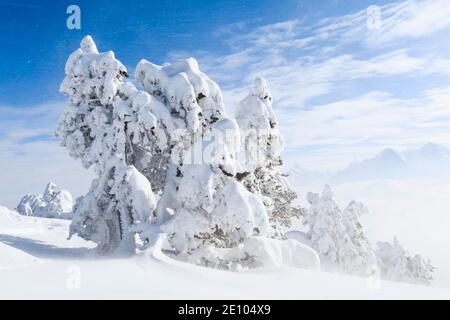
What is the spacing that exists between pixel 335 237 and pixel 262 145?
1348 cm

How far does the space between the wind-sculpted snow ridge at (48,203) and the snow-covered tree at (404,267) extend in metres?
32.8

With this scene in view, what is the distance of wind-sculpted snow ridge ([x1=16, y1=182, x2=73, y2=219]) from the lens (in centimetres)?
4684

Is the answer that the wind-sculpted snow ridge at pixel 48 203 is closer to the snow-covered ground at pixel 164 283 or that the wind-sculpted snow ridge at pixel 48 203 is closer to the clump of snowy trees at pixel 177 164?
the clump of snowy trees at pixel 177 164

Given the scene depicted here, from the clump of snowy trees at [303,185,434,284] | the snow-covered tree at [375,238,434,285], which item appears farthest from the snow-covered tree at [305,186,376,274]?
the snow-covered tree at [375,238,434,285]

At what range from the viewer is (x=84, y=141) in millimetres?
20469

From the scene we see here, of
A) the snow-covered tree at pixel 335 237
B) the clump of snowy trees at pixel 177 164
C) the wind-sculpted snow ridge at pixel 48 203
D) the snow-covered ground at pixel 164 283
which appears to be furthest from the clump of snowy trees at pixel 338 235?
the wind-sculpted snow ridge at pixel 48 203

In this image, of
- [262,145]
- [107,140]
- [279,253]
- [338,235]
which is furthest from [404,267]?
[107,140]

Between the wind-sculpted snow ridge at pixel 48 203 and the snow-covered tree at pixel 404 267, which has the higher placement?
the wind-sculpted snow ridge at pixel 48 203

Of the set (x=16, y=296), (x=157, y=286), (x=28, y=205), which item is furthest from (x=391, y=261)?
(x=28, y=205)

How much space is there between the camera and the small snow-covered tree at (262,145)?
17639 millimetres

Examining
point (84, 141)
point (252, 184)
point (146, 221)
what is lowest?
point (146, 221)

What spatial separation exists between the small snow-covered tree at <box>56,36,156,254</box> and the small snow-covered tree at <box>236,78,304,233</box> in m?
4.11
